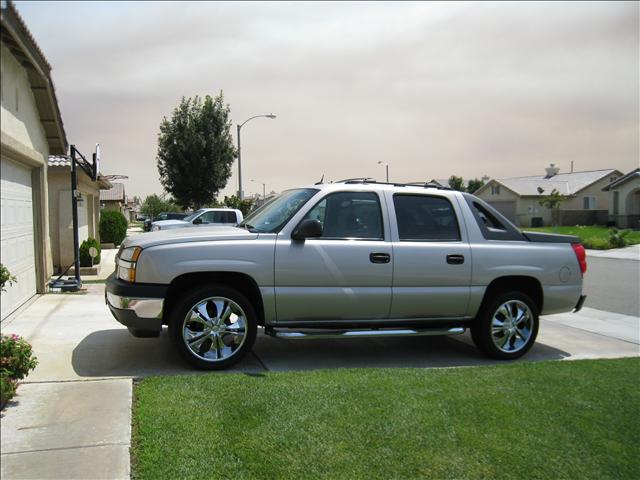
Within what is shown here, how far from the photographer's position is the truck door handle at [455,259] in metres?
6.36

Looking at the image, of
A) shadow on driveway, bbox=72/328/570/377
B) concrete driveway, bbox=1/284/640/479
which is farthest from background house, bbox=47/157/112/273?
shadow on driveway, bbox=72/328/570/377

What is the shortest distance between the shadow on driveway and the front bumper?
47 cm

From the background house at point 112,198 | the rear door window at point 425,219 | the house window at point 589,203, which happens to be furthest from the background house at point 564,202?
the rear door window at point 425,219

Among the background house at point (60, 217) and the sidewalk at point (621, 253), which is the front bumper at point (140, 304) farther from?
the sidewalk at point (621, 253)

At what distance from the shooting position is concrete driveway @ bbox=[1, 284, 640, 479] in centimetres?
Result: 327

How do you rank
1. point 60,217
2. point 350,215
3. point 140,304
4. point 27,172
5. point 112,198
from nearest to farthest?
point 140,304 < point 350,215 < point 27,172 < point 60,217 < point 112,198

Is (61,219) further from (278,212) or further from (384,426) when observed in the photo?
(384,426)

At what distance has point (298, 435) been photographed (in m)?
4.14

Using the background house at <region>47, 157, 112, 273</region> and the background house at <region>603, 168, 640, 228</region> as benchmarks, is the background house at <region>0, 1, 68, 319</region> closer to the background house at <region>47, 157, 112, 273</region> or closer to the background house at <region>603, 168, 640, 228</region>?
the background house at <region>47, 157, 112, 273</region>

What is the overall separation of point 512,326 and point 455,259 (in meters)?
1.10

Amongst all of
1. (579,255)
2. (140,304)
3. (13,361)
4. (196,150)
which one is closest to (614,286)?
(579,255)

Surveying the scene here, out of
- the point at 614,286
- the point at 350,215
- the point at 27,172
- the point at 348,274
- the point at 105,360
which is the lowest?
the point at 614,286

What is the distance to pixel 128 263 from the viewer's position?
18.6 feet

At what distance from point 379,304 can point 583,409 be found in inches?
83.6
